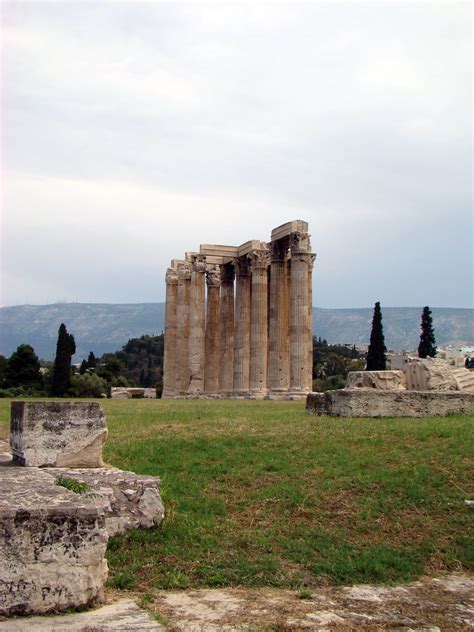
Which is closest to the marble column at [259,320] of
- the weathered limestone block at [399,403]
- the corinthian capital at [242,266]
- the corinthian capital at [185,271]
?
the corinthian capital at [242,266]

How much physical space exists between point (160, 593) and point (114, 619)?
1.34m

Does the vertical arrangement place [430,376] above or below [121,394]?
above

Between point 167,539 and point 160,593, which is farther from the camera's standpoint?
point 167,539

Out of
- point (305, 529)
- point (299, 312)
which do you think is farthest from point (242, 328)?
point (305, 529)

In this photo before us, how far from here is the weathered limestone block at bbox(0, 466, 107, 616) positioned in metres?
7.25

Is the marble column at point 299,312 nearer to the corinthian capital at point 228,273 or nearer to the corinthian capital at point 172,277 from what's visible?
the corinthian capital at point 228,273

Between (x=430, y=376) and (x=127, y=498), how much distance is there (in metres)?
15.0

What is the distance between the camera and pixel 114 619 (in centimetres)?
736

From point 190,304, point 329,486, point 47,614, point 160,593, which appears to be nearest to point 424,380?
point 329,486

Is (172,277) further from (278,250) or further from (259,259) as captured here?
(278,250)

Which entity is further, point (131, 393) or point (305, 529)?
point (131, 393)

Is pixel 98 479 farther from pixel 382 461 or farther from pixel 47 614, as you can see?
pixel 382 461

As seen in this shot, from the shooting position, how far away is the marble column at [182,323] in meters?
56.1

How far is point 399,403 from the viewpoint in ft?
71.7
